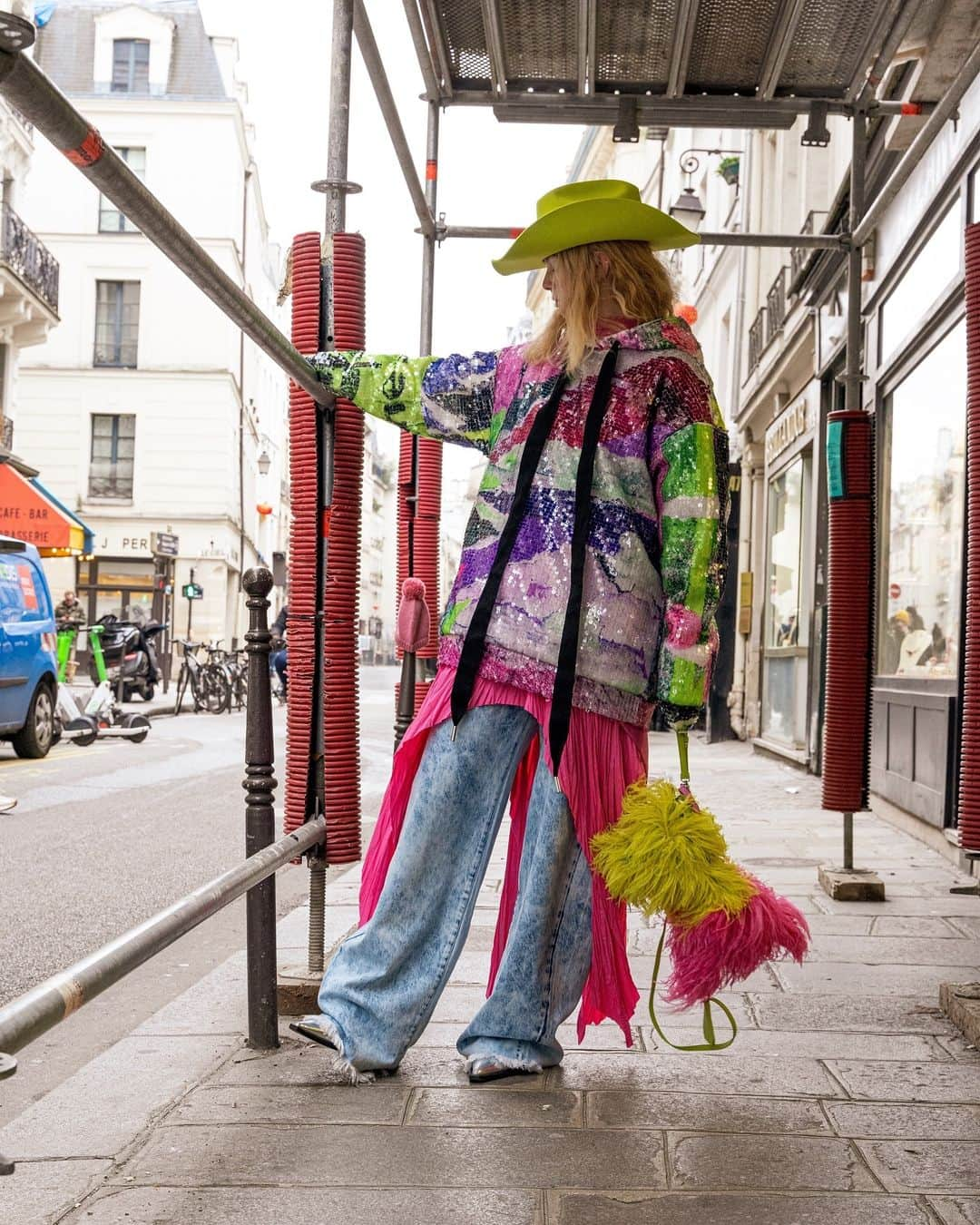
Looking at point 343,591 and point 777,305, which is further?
point 777,305

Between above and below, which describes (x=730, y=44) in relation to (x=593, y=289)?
above

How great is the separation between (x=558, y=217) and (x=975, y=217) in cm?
431

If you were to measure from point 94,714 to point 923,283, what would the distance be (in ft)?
31.7

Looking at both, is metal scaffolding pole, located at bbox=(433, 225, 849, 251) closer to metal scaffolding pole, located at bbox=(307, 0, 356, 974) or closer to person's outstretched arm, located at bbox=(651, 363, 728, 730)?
metal scaffolding pole, located at bbox=(307, 0, 356, 974)

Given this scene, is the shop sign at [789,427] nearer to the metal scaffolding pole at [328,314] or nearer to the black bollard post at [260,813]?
the metal scaffolding pole at [328,314]

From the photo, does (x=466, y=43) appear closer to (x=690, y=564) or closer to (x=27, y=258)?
(x=690, y=564)

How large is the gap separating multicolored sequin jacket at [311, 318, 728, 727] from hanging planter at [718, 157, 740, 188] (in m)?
16.7

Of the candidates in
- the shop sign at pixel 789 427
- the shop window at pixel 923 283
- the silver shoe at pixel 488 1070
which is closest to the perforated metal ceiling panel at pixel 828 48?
the shop window at pixel 923 283

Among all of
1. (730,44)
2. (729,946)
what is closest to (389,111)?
(730,44)

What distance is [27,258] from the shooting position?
25.8 metres

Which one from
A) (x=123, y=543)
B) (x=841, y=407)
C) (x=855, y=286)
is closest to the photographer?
(x=855, y=286)

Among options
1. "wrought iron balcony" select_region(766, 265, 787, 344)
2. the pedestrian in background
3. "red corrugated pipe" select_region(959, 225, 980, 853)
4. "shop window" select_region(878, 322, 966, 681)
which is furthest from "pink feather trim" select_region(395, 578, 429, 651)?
"wrought iron balcony" select_region(766, 265, 787, 344)

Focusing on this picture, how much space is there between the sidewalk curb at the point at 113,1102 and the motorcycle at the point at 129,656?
16.1 metres

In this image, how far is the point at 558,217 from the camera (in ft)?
10.2
